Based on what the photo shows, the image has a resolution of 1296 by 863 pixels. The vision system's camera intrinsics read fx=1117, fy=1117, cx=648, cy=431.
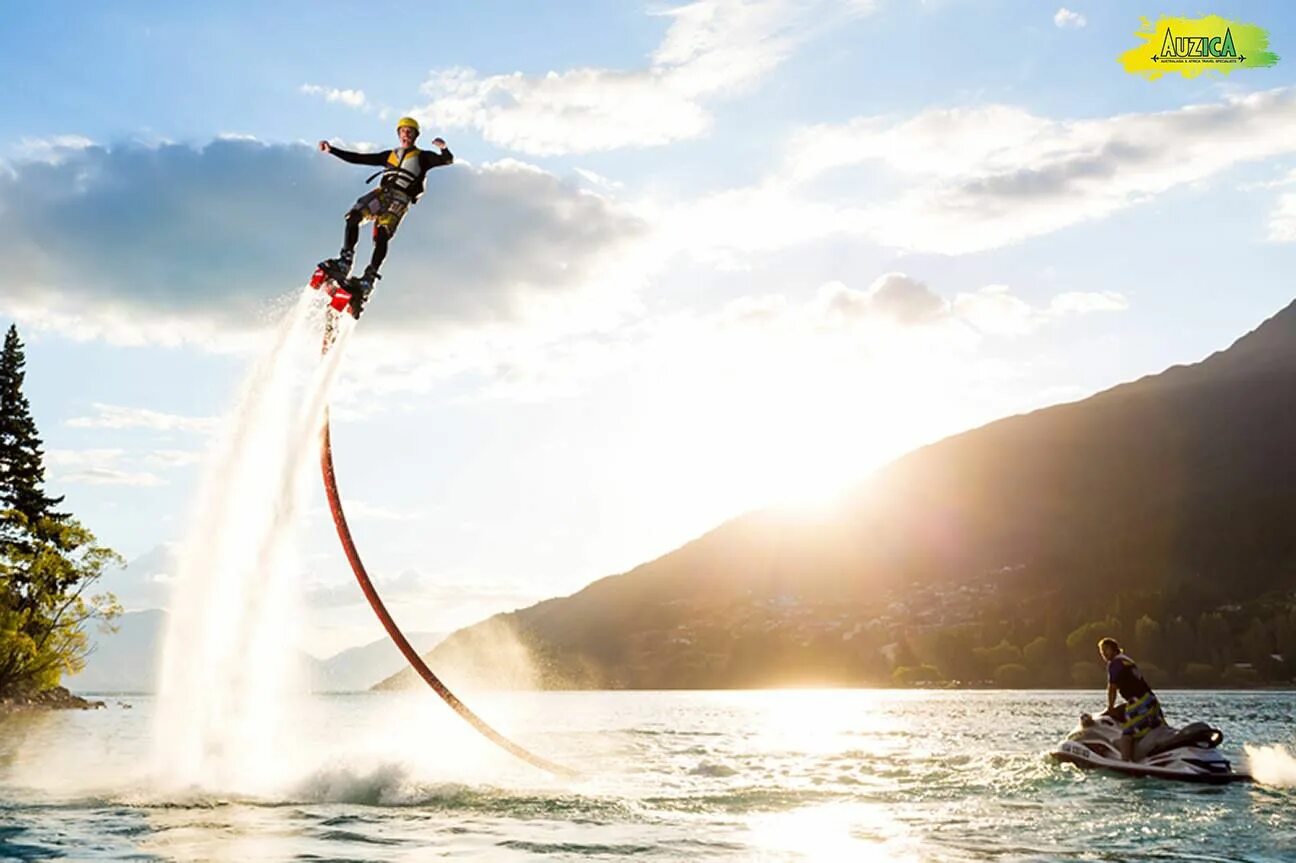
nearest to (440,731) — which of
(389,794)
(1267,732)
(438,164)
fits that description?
(389,794)

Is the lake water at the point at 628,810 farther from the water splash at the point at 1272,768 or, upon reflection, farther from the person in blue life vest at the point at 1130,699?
→ the person in blue life vest at the point at 1130,699

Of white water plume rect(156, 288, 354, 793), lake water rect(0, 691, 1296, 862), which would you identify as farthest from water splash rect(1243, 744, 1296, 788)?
white water plume rect(156, 288, 354, 793)

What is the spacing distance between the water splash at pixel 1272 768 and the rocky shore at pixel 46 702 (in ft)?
253

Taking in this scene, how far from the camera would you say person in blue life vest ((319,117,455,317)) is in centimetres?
2150

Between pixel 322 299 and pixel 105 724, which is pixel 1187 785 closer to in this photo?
pixel 322 299

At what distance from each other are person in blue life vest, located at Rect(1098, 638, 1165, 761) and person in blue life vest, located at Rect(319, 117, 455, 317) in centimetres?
2210

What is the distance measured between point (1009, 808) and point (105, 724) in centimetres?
6170

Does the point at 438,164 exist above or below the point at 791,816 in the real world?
above

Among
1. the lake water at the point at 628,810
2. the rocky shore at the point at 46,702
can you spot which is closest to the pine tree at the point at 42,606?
the rocky shore at the point at 46,702

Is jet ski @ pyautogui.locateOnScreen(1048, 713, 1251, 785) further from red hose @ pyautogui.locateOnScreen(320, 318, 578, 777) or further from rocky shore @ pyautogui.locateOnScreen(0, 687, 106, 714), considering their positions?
rocky shore @ pyautogui.locateOnScreen(0, 687, 106, 714)

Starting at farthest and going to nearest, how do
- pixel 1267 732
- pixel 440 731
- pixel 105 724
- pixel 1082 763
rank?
pixel 105 724 < pixel 1267 732 < pixel 440 731 < pixel 1082 763

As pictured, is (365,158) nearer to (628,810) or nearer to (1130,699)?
(628,810)

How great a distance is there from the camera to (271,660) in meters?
24.9

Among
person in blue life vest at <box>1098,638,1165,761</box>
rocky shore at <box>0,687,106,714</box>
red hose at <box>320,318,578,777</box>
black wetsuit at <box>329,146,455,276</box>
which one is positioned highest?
black wetsuit at <box>329,146,455,276</box>
